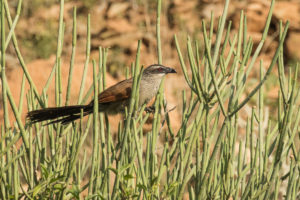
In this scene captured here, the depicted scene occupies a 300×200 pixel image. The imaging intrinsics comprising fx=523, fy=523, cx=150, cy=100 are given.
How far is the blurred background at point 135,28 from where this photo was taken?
28.2 ft

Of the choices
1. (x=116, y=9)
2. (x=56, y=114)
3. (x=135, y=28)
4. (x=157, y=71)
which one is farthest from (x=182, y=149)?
(x=116, y=9)

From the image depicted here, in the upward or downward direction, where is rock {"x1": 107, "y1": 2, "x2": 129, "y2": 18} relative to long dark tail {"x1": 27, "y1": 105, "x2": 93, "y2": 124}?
upward

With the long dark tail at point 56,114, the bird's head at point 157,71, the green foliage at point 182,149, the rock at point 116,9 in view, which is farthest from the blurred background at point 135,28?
the green foliage at point 182,149

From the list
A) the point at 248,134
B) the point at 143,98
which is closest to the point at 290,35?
the point at 143,98

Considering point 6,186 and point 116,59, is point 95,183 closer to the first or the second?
point 6,186

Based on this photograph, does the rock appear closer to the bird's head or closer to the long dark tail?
the bird's head

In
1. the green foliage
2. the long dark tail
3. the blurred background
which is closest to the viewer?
the green foliage

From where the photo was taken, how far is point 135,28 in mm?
9727

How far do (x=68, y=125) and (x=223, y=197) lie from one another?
0.74m

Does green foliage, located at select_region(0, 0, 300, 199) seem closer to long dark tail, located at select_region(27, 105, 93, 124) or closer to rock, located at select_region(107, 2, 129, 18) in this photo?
long dark tail, located at select_region(27, 105, 93, 124)

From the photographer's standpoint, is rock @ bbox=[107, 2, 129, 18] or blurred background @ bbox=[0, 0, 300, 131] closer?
blurred background @ bbox=[0, 0, 300, 131]

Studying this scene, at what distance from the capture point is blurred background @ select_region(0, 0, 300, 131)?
28.2ft

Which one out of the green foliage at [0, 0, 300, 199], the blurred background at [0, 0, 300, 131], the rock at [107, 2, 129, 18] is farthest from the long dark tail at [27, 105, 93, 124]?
the rock at [107, 2, 129, 18]

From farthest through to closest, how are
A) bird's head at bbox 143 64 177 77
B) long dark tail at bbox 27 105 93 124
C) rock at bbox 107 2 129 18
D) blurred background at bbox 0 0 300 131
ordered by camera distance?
rock at bbox 107 2 129 18 → blurred background at bbox 0 0 300 131 → bird's head at bbox 143 64 177 77 → long dark tail at bbox 27 105 93 124
